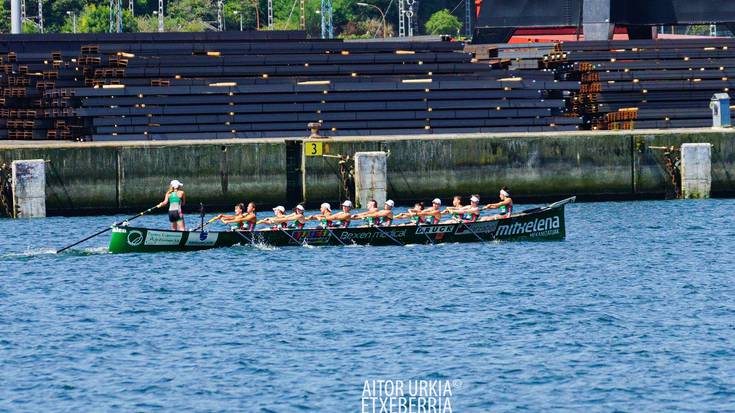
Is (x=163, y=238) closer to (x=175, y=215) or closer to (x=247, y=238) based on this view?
(x=175, y=215)

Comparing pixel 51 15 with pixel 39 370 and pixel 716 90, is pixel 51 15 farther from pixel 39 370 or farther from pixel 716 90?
pixel 39 370

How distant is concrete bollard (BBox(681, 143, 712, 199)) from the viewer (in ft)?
188

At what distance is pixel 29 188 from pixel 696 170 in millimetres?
27205

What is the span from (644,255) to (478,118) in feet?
61.4

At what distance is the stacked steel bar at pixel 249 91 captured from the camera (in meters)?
61.8

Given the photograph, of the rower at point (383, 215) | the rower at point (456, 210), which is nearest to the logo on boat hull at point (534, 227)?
the rower at point (456, 210)

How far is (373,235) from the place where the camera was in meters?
47.6

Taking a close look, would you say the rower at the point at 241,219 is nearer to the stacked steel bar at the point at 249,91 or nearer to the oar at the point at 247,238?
the oar at the point at 247,238

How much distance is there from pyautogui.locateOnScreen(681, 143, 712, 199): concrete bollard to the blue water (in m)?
7.67

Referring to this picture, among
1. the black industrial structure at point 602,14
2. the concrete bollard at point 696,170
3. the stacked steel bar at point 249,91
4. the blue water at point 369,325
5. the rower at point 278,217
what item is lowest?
the blue water at point 369,325

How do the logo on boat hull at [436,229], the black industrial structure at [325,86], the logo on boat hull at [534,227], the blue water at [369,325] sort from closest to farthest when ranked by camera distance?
the blue water at [369,325] < the logo on boat hull at [436,229] < the logo on boat hull at [534,227] < the black industrial structure at [325,86]

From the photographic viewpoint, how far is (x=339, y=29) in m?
166

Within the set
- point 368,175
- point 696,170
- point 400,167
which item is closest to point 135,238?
point 368,175

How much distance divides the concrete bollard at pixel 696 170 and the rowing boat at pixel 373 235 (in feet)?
36.2
